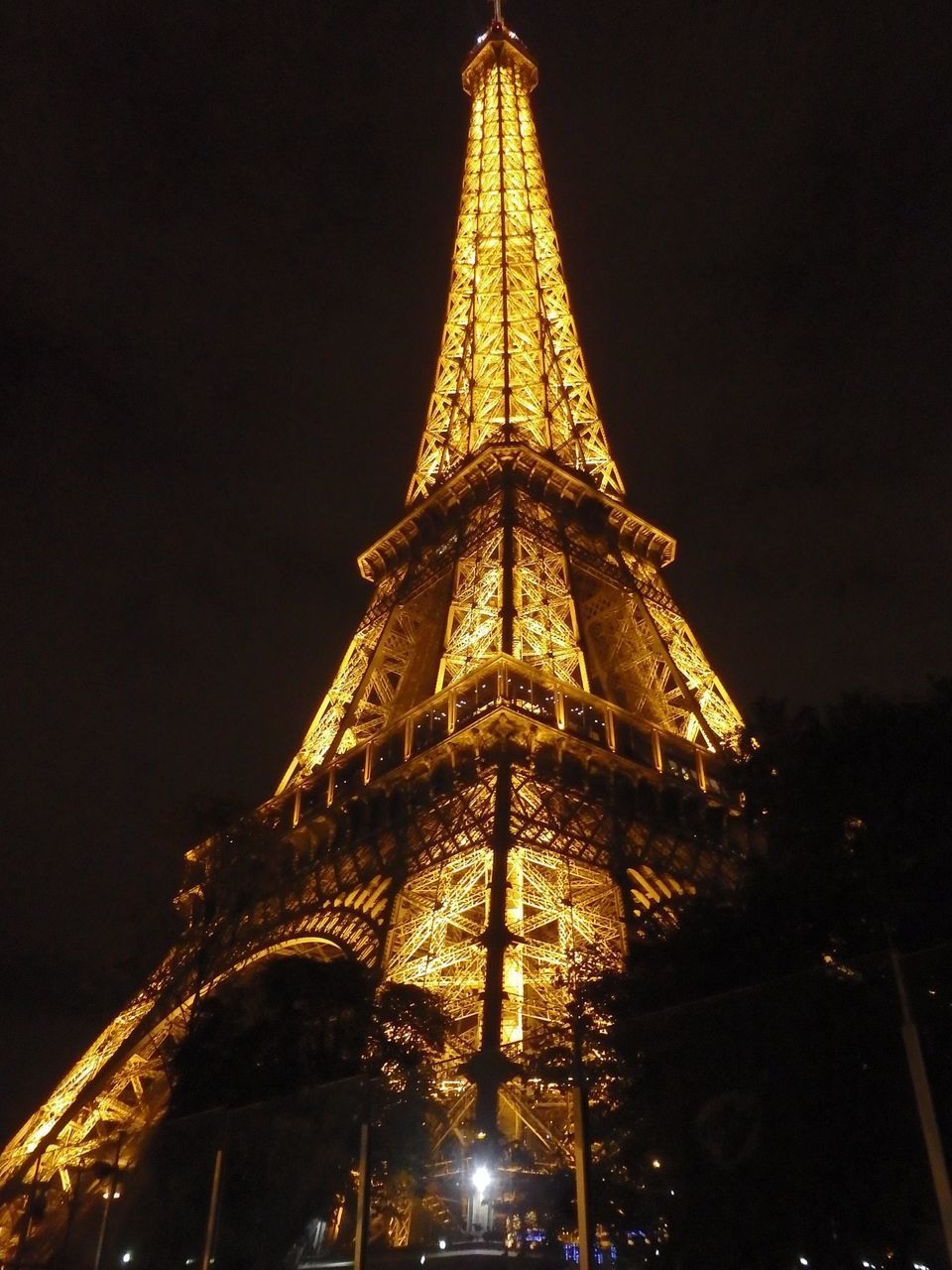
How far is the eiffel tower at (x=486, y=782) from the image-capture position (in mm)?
23406

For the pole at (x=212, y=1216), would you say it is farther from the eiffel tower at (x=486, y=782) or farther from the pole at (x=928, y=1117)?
the pole at (x=928, y=1117)

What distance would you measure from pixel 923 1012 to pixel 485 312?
43139 millimetres

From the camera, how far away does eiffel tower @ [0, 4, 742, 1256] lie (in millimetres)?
23406

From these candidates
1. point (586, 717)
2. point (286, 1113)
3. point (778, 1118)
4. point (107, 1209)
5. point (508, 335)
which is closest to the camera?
point (778, 1118)

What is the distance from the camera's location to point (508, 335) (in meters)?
47.4

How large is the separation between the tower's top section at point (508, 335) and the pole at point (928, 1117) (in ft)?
108

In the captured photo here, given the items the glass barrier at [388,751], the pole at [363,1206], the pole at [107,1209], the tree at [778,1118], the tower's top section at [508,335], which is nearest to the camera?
the tree at [778,1118]

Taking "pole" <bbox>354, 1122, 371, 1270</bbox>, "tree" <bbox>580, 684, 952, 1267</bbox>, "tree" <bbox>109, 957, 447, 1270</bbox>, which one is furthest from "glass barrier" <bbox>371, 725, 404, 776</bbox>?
"pole" <bbox>354, 1122, 371, 1270</bbox>

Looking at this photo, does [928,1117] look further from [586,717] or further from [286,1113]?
[586,717]

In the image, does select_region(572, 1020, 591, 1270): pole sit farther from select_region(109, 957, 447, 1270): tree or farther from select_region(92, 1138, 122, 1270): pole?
select_region(92, 1138, 122, 1270): pole

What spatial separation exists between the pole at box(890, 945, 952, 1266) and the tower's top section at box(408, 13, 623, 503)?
3281 cm

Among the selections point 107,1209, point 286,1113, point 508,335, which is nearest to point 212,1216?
point 286,1113

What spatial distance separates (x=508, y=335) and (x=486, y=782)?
86.0 feet

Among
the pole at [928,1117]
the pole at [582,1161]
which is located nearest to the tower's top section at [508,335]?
the pole at [582,1161]
